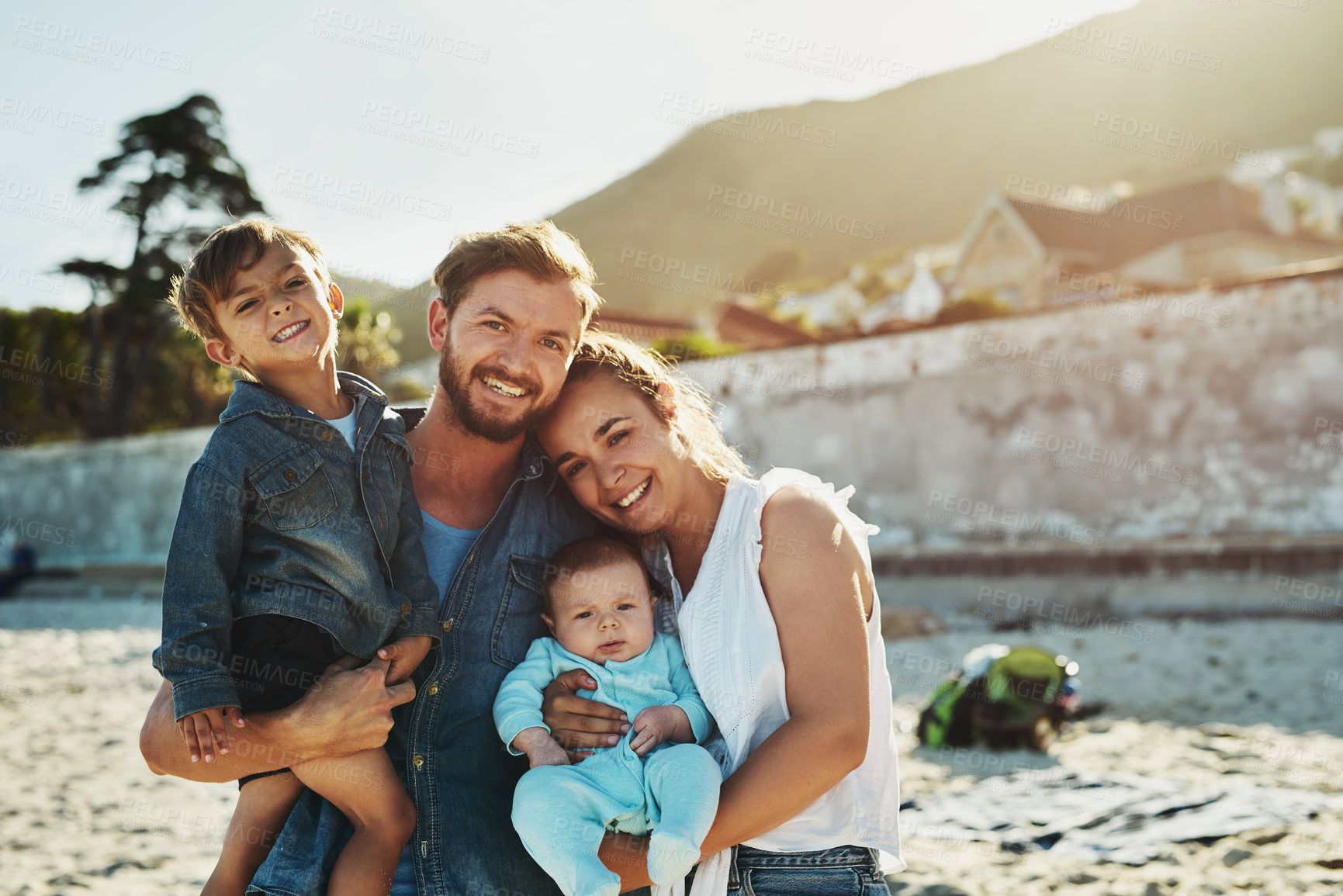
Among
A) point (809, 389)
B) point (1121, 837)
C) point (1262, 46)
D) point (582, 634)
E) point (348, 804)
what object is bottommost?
point (1121, 837)

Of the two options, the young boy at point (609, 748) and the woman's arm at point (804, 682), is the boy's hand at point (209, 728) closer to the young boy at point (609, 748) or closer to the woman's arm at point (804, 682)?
the young boy at point (609, 748)

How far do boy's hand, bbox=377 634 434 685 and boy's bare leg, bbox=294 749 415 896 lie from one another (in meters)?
0.21

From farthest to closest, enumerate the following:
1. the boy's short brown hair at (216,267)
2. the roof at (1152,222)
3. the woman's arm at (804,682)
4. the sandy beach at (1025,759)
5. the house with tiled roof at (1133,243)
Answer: the roof at (1152,222) < the house with tiled roof at (1133,243) < the sandy beach at (1025,759) < the boy's short brown hair at (216,267) < the woman's arm at (804,682)

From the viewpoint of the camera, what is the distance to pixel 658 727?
2545 mm

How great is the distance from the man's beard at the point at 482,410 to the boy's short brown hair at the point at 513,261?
207 millimetres

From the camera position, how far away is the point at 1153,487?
1339cm

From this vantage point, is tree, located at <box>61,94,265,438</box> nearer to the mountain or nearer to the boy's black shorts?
the boy's black shorts

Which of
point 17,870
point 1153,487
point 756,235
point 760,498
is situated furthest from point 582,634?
point 756,235

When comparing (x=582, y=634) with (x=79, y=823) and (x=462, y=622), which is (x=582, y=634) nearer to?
(x=462, y=622)

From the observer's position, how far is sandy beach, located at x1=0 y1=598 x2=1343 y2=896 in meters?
4.79

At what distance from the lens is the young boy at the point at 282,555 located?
2447 mm

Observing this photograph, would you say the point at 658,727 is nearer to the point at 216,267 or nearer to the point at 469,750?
the point at 469,750

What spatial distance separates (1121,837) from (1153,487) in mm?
9427

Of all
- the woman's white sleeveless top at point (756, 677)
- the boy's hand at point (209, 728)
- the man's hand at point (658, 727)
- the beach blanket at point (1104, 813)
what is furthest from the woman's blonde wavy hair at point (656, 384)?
the beach blanket at point (1104, 813)
